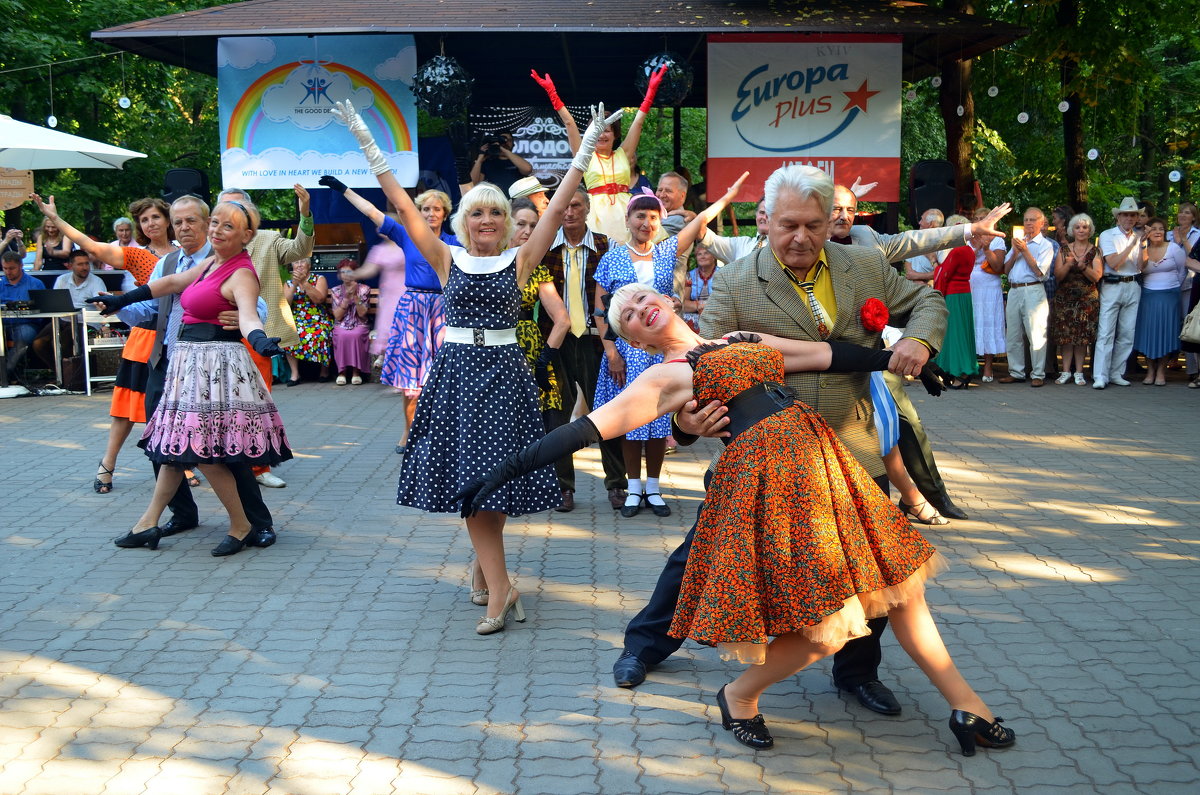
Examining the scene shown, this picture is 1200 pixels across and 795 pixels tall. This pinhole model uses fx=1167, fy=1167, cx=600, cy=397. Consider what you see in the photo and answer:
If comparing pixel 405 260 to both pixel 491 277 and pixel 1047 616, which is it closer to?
pixel 491 277

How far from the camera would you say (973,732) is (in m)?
3.79

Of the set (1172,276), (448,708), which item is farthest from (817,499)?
(1172,276)

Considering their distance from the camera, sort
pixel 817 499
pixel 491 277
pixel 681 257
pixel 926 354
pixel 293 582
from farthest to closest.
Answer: pixel 681 257 → pixel 293 582 → pixel 491 277 → pixel 926 354 → pixel 817 499

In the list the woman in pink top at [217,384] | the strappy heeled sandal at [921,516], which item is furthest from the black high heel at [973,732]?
the woman in pink top at [217,384]

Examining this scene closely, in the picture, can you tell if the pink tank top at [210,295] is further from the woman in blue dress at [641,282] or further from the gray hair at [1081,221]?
the gray hair at [1081,221]

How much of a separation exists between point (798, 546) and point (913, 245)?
78.5 inches

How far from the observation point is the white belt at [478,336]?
526 centimetres

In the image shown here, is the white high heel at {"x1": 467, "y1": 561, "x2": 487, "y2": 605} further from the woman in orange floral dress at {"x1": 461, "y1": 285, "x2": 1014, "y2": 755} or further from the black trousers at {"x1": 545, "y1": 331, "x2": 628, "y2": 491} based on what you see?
the black trousers at {"x1": 545, "y1": 331, "x2": 628, "y2": 491}

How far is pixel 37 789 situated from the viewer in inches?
147

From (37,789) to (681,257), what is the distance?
5079mm

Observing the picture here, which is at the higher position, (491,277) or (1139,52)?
(1139,52)

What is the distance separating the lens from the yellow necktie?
7.92 meters

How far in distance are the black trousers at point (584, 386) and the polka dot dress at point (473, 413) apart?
7.99 feet

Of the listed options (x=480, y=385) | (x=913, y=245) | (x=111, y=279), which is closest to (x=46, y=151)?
(x=111, y=279)
